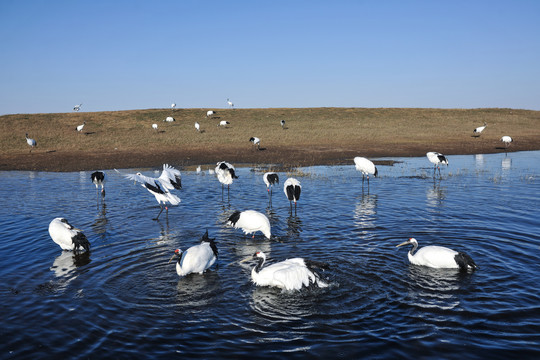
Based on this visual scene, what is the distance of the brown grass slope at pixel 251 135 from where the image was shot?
32.4 meters

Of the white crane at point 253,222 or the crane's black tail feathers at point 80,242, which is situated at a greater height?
the white crane at point 253,222

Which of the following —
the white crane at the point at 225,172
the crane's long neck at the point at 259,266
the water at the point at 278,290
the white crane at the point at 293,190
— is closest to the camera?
the water at the point at 278,290

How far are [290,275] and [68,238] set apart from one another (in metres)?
5.98

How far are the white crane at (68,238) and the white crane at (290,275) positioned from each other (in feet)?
15.7

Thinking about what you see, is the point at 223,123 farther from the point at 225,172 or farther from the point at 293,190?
the point at 293,190

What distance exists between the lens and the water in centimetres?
612

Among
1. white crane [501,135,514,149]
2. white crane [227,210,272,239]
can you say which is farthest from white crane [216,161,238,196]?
white crane [501,135,514,149]

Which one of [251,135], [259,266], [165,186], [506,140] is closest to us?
[259,266]

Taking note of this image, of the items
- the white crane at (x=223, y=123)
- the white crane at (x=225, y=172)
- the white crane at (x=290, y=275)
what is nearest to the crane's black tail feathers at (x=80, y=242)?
the white crane at (x=290, y=275)

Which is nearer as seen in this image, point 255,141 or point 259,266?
point 259,266

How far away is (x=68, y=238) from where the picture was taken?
33.7ft

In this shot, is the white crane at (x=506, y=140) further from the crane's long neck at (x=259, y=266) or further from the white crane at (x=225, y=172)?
the crane's long neck at (x=259, y=266)

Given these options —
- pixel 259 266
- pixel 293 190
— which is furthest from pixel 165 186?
pixel 259 266

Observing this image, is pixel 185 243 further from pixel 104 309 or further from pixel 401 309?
pixel 401 309
